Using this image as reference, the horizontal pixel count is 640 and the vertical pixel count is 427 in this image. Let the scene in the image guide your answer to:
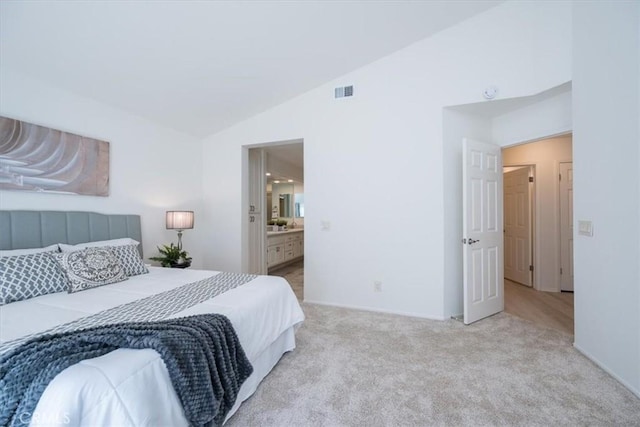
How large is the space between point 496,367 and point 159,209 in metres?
3.93

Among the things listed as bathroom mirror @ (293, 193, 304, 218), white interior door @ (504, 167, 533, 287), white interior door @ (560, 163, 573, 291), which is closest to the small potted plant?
bathroom mirror @ (293, 193, 304, 218)

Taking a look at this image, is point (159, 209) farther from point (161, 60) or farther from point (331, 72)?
point (331, 72)

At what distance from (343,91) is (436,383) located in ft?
10.4

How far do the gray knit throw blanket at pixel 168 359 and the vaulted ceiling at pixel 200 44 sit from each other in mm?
2213

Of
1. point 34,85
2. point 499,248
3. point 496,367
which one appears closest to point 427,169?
point 499,248

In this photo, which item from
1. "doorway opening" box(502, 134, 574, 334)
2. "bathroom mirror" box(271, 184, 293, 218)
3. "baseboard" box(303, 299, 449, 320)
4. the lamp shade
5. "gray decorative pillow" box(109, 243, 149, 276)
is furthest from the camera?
"bathroom mirror" box(271, 184, 293, 218)

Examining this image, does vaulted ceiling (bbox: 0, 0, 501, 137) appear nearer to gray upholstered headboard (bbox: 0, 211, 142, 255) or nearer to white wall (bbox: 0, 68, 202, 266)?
white wall (bbox: 0, 68, 202, 266)

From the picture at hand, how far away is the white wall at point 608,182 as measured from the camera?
6.07 ft

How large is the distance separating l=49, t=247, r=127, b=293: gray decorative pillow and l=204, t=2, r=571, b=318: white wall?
2096 millimetres

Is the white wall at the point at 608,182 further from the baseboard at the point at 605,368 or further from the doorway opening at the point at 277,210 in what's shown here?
the doorway opening at the point at 277,210

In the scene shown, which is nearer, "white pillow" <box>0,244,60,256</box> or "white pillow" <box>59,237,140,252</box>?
"white pillow" <box>0,244,60,256</box>

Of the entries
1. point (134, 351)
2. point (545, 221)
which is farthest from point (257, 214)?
point (545, 221)

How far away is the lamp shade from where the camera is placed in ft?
11.3

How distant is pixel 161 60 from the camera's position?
8.49 ft
